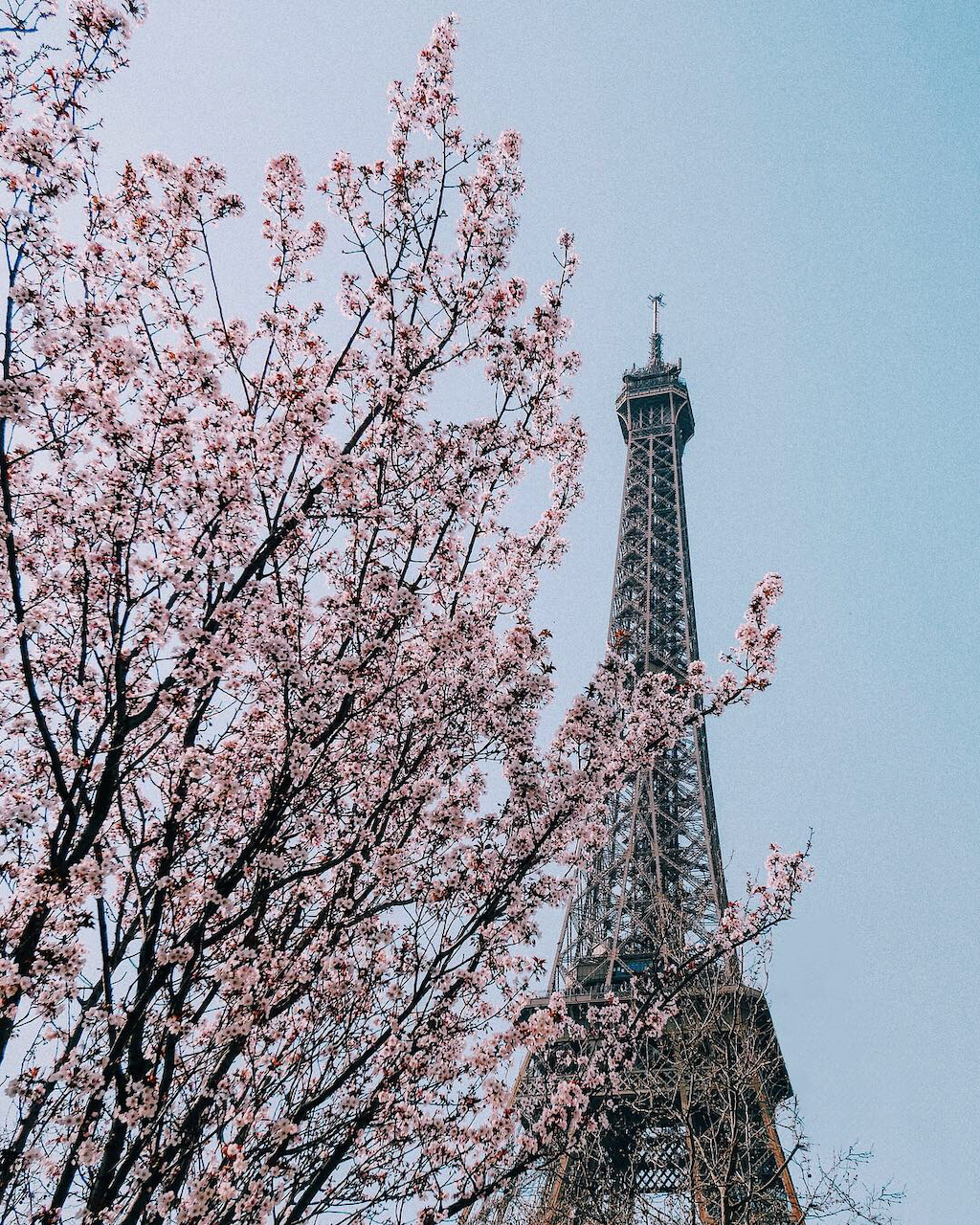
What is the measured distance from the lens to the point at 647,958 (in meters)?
23.5

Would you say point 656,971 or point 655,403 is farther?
point 655,403

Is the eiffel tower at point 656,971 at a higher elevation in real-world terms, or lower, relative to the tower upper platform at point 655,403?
lower

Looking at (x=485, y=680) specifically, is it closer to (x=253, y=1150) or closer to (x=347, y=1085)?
(x=347, y=1085)

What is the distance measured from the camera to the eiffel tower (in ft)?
37.5

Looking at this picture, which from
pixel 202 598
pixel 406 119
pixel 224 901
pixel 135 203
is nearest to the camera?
pixel 224 901

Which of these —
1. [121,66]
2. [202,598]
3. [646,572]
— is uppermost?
[646,572]

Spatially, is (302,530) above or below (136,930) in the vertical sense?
above

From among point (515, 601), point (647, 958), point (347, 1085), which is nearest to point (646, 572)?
point (647, 958)

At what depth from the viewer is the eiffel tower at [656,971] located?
37.5 feet

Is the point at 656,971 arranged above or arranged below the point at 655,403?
below

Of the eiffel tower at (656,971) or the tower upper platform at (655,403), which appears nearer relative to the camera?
the eiffel tower at (656,971)

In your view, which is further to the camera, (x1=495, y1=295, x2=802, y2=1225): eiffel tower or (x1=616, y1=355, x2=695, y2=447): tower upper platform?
(x1=616, y1=355, x2=695, y2=447): tower upper platform

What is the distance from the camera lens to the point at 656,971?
768 centimetres

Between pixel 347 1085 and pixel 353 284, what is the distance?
4930 mm
